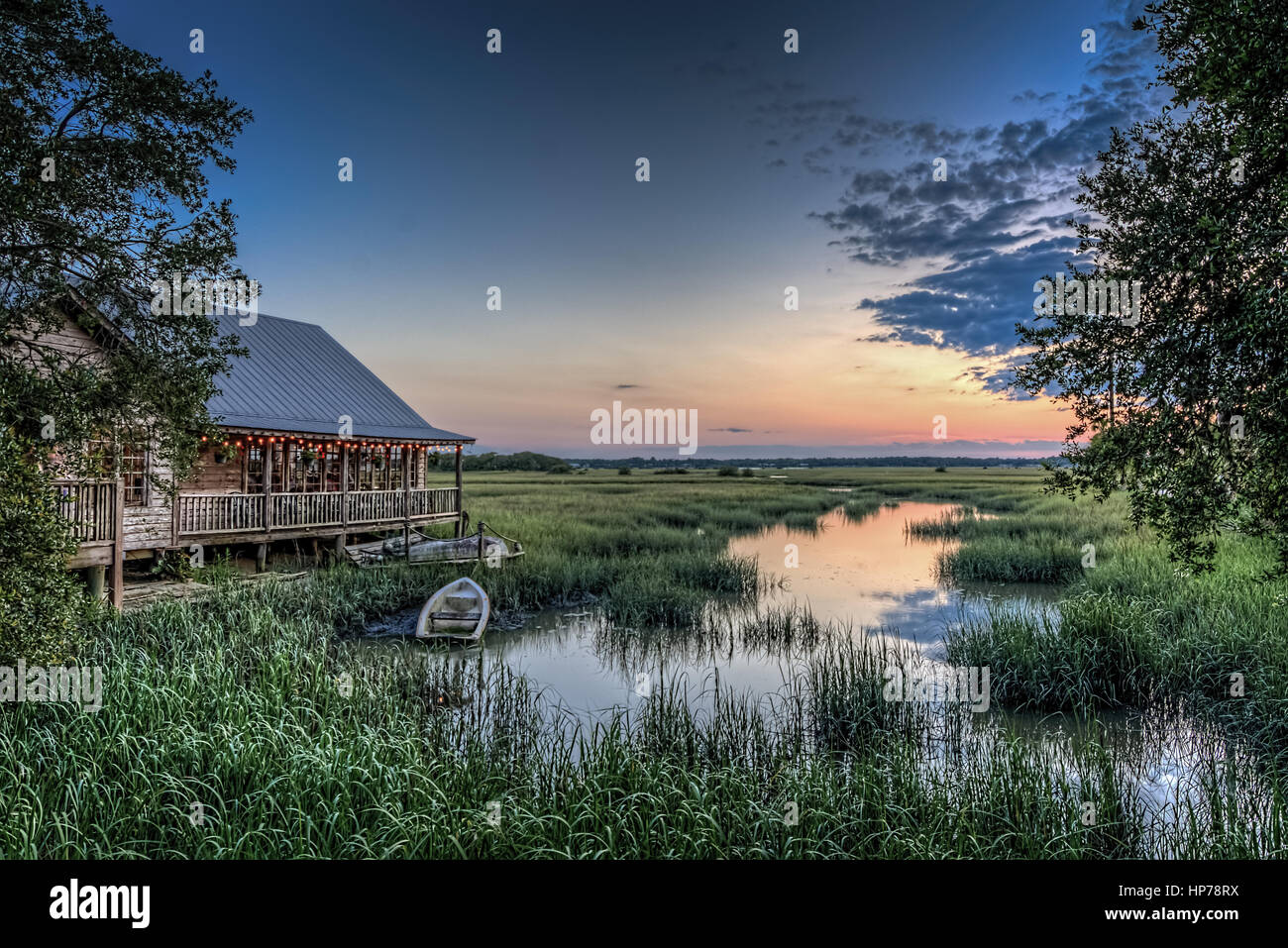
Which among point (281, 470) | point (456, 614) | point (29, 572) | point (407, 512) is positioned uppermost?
point (281, 470)

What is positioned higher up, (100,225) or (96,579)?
(100,225)

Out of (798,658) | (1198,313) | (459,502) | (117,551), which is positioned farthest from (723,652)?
(459,502)

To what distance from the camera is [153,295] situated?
7.76 meters

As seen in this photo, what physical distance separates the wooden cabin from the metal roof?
0.17ft

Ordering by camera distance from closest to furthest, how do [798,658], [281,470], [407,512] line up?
1. [798,658]
2. [407,512]
3. [281,470]

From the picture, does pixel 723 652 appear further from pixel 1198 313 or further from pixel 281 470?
pixel 281 470

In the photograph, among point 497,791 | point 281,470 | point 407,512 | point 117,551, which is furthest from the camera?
point 281,470

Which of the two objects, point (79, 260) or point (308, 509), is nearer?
point (79, 260)

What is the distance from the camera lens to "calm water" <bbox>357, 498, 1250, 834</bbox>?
706 centimetres

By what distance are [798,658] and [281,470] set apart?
17.5 meters

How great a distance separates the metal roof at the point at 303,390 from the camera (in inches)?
714

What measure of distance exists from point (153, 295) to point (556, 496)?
32457mm

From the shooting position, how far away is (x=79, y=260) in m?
7.39

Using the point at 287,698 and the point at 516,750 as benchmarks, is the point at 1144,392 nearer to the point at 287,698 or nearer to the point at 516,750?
the point at 516,750
